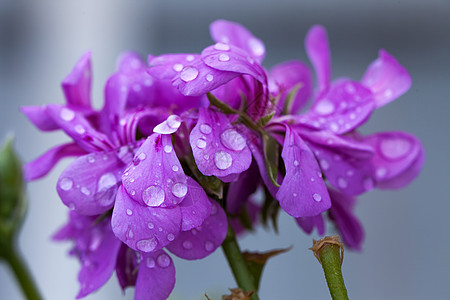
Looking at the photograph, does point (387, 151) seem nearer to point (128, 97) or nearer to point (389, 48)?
point (128, 97)

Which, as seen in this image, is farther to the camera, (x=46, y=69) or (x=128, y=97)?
(x=46, y=69)

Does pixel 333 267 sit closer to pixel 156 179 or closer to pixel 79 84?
pixel 156 179

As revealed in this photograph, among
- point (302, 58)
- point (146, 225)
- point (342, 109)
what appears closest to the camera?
point (146, 225)

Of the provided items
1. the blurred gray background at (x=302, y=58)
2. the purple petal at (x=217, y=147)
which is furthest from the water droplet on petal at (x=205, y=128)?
the blurred gray background at (x=302, y=58)

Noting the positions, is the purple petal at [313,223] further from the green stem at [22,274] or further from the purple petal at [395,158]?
the green stem at [22,274]

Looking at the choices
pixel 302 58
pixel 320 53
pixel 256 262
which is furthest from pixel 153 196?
pixel 302 58

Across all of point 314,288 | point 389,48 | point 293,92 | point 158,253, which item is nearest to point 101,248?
point 158,253

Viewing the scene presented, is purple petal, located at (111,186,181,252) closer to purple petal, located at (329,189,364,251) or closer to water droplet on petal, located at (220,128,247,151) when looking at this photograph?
water droplet on petal, located at (220,128,247,151)

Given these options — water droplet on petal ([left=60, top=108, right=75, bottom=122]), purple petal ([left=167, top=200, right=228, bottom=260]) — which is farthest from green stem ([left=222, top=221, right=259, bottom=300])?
water droplet on petal ([left=60, top=108, right=75, bottom=122])
